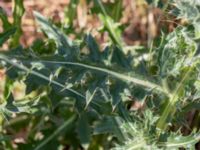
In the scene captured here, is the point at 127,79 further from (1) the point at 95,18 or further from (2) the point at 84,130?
(1) the point at 95,18

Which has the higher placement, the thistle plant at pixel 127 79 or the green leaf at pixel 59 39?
the green leaf at pixel 59 39

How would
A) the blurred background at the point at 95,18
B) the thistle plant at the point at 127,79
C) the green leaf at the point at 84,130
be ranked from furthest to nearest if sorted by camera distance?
the blurred background at the point at 95,18 < the green leaf at the point at 84,130 < the thistle plant at the point at 127,79

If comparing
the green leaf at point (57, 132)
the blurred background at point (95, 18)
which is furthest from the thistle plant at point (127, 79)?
the blurred background at point (95, 18)

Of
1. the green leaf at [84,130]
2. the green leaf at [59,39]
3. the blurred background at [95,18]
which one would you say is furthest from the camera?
the blurred background at [95,18]

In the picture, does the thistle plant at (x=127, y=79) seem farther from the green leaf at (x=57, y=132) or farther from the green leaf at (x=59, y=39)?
the green leaf at (x=57, y=132)

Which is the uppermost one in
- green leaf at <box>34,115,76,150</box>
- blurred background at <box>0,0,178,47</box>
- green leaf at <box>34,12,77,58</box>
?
green leaf at <box>34,12,77,58</box>

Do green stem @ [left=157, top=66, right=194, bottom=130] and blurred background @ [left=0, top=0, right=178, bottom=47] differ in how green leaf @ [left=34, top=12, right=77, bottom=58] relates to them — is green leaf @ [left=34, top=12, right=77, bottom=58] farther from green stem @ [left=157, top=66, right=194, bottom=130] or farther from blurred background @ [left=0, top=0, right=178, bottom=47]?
blurred background @ [left=0, top=0, right=178, bottom=47]

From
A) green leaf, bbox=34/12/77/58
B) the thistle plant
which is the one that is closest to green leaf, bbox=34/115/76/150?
the thistle plant

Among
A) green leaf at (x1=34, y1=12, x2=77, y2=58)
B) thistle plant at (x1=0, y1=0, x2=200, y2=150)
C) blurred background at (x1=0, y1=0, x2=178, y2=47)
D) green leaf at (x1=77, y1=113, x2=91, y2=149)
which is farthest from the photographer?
blurred background at (x1=0, y1=0, x2=178, y2=47)

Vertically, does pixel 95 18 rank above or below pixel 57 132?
above

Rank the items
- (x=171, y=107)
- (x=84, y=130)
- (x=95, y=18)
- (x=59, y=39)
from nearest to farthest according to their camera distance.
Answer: (x=171, y=107) < (x=59, y=39) < (x=84, y=130) < (x=95, y=18)

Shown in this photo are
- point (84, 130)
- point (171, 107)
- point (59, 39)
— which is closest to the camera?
point (171, 107)

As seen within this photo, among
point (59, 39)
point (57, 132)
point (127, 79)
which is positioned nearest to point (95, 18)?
point (57, 132)
